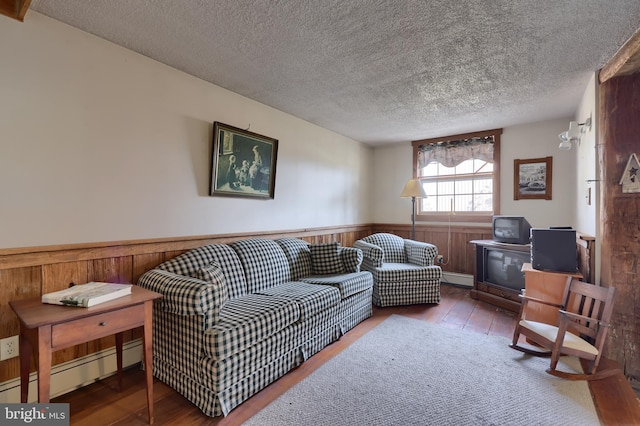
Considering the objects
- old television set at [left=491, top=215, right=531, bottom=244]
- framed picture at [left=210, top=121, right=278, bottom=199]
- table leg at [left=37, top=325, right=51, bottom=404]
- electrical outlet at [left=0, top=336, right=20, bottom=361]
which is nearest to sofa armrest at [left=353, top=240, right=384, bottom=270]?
framed picture at [left=210, top=121, right=278, bottom=199]

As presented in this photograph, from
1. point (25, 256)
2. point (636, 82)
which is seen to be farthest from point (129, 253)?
point (636, 82)

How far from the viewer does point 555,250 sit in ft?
8.69

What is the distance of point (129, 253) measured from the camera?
2.17m

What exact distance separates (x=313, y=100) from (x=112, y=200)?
2.04 meters

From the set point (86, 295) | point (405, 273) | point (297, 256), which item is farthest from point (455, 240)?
point (86, 295)

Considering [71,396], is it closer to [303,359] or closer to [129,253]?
[129,253]

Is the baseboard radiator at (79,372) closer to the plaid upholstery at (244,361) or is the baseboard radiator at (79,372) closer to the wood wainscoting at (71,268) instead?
the wood wainscoting at (71,268)

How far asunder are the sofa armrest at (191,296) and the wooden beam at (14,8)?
5.51 ft

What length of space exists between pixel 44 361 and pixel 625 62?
3.82m

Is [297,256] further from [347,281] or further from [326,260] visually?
[347,281]

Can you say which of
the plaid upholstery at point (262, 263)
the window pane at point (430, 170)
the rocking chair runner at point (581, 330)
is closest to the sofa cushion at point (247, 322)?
the plaid upholstery at point (262, 263)

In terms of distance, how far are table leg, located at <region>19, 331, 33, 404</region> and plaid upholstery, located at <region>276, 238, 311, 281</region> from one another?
6.28 ft

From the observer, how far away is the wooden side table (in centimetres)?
132

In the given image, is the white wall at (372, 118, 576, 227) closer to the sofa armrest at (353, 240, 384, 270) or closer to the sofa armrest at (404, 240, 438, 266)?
the sofa armrest at (404, 240, 438, 266)
